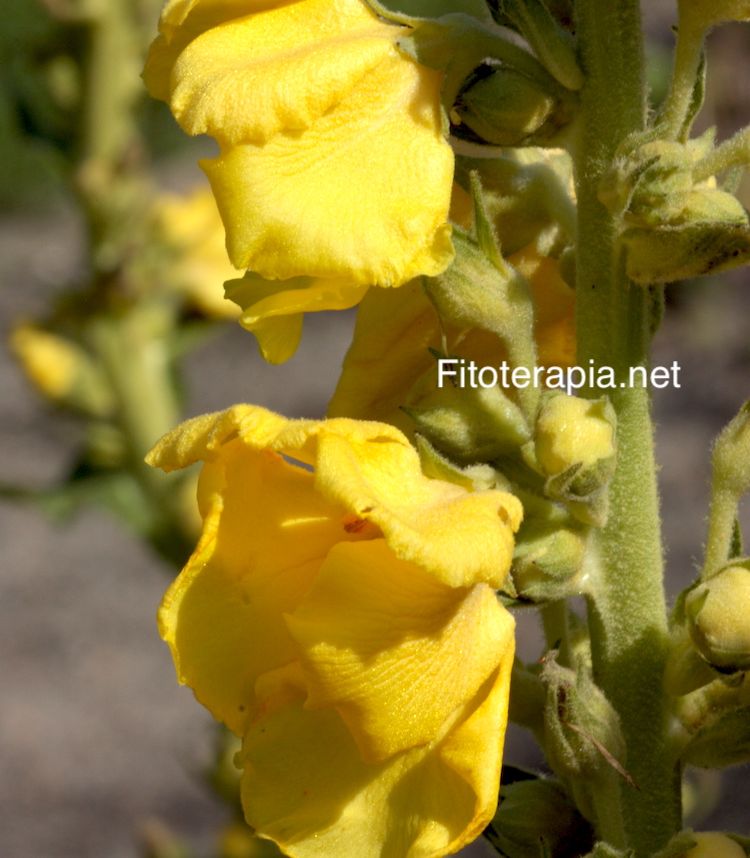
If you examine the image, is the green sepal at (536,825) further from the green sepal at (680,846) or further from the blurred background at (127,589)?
the blurred background at (127,589)

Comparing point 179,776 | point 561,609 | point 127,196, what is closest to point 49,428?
point 179,776

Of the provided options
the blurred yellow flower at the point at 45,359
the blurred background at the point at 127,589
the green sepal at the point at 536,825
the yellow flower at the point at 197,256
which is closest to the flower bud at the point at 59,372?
the blurred yellow flower at the point at 45,359

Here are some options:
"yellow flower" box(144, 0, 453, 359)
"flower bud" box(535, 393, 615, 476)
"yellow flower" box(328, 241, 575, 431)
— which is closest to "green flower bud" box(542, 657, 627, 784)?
"flower bud" box(535, 393, 615, 476)

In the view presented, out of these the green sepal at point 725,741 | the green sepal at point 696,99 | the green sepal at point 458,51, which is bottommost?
the green sepal at point 725,741

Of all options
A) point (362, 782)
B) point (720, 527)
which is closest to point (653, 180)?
point (720, 527)

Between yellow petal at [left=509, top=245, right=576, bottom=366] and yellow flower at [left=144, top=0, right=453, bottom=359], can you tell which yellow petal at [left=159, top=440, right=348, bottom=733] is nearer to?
yellow flower at [left=144, top=0, right=453, bottom=359]

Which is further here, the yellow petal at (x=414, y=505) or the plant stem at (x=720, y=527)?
the plant stem at (x=720, y=527)

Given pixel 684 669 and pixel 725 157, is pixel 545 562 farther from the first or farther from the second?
pixel 725 157
